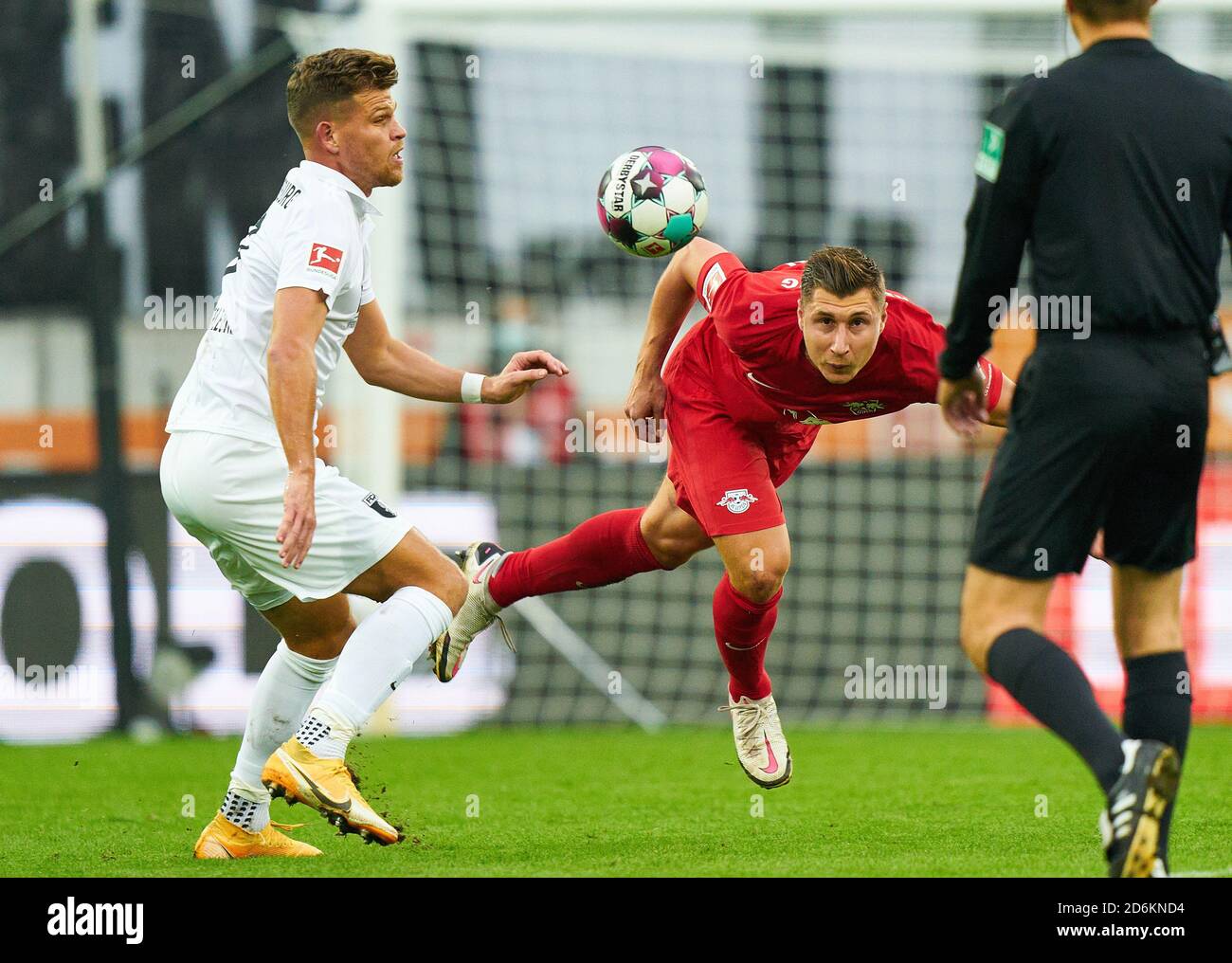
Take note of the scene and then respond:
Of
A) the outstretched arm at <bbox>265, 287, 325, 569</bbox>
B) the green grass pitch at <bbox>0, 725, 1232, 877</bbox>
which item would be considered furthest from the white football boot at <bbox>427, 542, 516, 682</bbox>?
the outstretched arm at <bbox>265, 287, 325, 569</bbox>

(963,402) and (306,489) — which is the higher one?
(963,402)

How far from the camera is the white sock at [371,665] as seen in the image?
4.48m

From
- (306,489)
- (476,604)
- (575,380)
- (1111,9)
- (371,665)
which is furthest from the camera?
(575,380)

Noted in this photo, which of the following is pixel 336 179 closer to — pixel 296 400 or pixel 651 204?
pixel 296 400

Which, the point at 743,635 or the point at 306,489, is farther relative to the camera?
the point at 743,635

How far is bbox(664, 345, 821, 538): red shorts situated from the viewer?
552 cm

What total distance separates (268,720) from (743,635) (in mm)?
1629

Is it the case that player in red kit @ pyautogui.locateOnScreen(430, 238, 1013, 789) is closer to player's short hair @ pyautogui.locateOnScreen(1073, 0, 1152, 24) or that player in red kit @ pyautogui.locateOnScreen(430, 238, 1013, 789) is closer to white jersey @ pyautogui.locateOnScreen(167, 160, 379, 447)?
white jersey @ pyautogui.locateOnScreen(167, 160, 379, 447)

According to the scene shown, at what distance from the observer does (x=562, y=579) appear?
5957 mm

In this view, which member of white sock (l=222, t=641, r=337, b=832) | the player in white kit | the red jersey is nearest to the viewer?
the player in white kit

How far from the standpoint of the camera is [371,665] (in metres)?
4.58

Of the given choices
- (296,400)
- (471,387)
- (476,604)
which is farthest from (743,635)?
(296,400)

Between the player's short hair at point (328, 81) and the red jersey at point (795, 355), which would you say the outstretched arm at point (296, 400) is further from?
the red jersey at point (795, 355)

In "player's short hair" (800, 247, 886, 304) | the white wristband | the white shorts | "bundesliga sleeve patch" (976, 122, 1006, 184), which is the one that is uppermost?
"bundesliga sleeve patch" (976, 122, 1006, 184)
